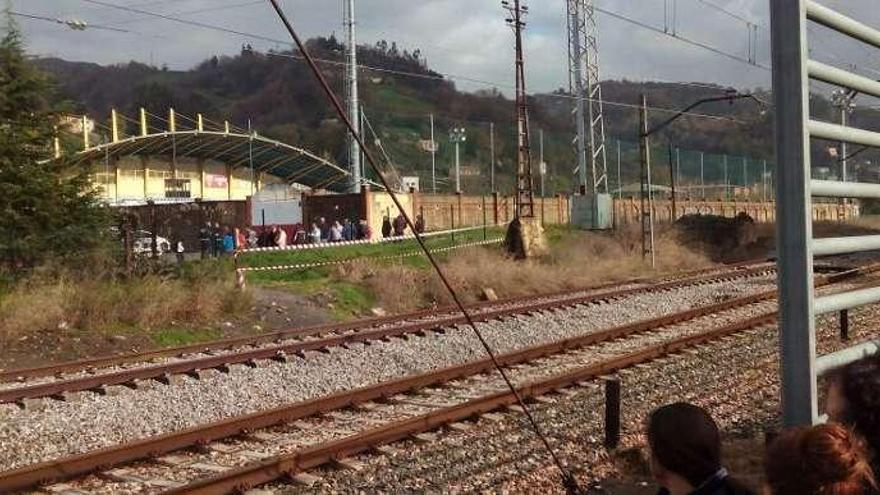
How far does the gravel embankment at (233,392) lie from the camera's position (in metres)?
9.64

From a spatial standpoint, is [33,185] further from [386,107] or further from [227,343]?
[386,107]

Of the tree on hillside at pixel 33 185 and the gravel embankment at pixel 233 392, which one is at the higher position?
the tree on hillside at pixel 33 185

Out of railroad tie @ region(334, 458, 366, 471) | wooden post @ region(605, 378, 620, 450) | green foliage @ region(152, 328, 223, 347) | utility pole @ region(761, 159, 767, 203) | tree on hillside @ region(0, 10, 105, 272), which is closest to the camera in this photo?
railroad tie @ region(334, 458, 366, 471)

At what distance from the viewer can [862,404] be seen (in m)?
2.99

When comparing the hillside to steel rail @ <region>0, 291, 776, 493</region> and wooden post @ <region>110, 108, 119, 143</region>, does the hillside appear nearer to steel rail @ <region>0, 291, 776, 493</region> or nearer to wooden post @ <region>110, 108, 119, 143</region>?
wooden post @ <region>110, 108, 119, 143</region>

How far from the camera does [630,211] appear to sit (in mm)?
59688

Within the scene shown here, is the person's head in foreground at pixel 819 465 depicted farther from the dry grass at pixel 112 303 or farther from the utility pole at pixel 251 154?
the utility pole at pixel 251 154

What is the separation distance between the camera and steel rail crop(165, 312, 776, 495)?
7211 millimetres

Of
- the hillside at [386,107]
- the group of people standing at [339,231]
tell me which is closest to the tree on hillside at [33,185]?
the group of people standing at [339,231]

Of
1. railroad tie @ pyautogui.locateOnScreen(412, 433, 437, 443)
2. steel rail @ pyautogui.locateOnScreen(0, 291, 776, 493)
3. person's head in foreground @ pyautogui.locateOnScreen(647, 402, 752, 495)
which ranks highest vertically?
person's head in foreground @ pyautogui.locateOnScreen(647, 402, 752, 495)

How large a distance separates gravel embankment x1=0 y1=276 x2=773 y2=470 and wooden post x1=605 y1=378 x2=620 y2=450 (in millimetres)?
4484

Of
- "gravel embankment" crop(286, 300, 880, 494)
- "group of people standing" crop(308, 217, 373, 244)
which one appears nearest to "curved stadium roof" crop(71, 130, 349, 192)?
"group of people standing" crop(308, 217, 373, 244)

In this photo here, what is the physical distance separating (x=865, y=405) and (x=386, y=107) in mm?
135078

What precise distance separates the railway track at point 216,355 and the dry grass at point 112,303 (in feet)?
9.42
